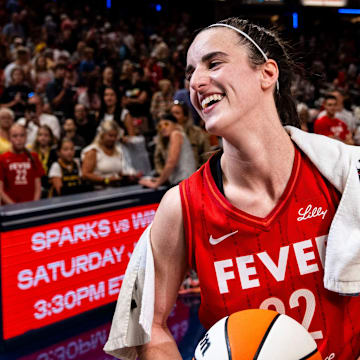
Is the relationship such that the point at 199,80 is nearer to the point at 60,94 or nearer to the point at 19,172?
the point at 19,172

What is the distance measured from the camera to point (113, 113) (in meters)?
7.41

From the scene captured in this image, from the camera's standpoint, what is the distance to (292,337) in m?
1.28

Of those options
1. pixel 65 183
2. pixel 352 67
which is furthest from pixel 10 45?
pixel 352 67

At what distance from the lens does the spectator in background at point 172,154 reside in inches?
213

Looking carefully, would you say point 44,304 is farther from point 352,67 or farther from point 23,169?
point 352,67

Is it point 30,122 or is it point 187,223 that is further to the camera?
point 30,122

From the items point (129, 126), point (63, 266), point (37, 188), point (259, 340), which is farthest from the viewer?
point (129, 126)

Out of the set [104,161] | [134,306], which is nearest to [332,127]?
[104,161]

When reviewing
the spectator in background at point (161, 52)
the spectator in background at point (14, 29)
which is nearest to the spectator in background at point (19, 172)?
the spectator in background at point (14, 29)

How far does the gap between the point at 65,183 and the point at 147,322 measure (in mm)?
4427

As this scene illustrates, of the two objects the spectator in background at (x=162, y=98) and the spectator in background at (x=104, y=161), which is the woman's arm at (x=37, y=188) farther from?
the spectator in background at (x=162, y=98)

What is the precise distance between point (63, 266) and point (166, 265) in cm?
279

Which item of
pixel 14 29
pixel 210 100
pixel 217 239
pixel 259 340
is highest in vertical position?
pixel 14 29

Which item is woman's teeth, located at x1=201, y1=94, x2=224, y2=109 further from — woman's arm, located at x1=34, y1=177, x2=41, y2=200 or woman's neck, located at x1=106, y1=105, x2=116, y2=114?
woman's neck, located at x1=106, y1=105, x2=116, y2=114
